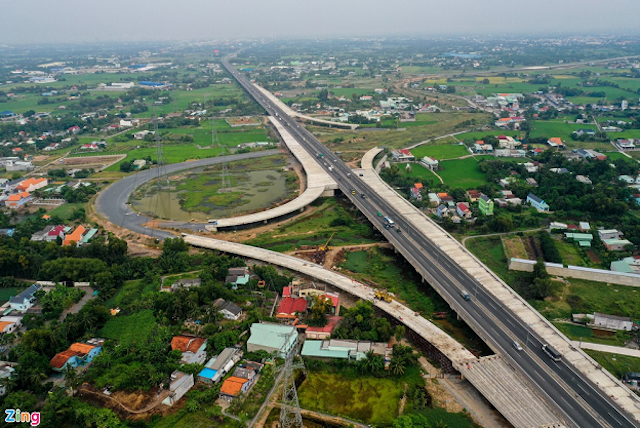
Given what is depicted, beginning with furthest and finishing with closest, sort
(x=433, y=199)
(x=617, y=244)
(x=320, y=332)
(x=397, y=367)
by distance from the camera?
(x=433, y=199) → (x=617, y=244) → (x=320, y=332) → (x=397, y=367)

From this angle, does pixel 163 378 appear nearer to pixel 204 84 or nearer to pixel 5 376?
pixel 5 376

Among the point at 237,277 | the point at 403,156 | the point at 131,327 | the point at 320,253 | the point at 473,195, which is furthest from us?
the point at 403,156

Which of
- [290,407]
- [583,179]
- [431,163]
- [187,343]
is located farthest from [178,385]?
[583,179]

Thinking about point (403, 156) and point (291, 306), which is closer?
point (291, 306)

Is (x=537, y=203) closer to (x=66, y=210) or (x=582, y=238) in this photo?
(x=582, y=238)

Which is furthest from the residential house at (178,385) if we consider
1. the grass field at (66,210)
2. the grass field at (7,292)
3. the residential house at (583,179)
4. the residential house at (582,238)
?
the residential house at (583,179)

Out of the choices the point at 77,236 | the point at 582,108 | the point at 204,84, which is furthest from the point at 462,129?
the point at 204,84

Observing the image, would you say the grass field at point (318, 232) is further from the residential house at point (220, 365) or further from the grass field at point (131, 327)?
the residential house at point (220, 365)
